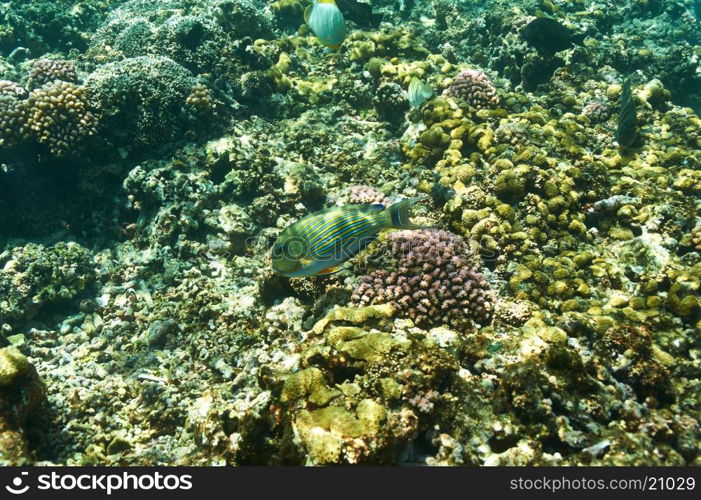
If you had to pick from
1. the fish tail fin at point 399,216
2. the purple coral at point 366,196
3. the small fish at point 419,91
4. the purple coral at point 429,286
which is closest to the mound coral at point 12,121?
the purple coral at point 366,196

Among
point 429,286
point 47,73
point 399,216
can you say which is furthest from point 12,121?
point 429,286

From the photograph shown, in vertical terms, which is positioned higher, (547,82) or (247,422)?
(547,82)

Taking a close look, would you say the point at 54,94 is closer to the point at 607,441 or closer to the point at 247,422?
the point at 247,422

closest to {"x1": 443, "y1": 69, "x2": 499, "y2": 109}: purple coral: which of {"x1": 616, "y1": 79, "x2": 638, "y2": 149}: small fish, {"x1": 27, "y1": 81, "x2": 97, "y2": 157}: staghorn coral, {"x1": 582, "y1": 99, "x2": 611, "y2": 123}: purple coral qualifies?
{"x1": 582, "y1": 99, "x2": 611, "y2": 123}: purple coral

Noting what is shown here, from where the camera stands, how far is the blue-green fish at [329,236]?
2.86 m

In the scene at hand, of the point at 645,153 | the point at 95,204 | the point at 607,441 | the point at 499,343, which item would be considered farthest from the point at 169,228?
the point at 645,153

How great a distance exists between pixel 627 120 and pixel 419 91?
2.97 meters

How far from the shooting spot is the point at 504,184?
507 cm

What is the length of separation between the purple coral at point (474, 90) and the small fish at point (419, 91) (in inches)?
49.5

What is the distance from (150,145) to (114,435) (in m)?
4.42

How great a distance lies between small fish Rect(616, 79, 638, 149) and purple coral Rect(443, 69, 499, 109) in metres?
2.03

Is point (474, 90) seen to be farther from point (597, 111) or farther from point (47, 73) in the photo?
point (47, 73)

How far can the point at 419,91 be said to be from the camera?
6.16 meters

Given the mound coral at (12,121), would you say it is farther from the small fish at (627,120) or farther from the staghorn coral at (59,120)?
the small fish at (627,120)
